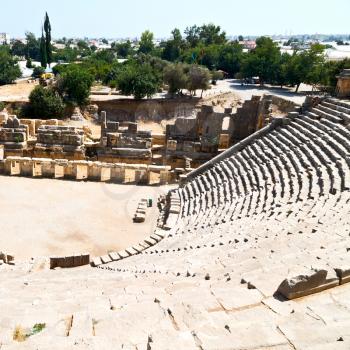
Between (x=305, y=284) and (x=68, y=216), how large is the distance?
41.9 feet

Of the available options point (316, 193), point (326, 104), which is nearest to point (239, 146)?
point (326, 104)

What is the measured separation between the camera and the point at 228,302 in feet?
18.5

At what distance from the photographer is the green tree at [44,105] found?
3294cm

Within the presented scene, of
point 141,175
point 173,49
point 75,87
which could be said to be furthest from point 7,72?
point 141,175

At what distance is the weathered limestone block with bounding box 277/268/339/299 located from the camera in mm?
5434

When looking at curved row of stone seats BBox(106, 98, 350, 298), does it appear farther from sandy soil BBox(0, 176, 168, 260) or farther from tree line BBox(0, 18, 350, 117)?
tree line BBox(0, 18, 350, 117)

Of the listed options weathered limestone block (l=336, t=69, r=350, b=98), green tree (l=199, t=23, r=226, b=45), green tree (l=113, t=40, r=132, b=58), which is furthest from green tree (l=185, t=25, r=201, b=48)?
weathered limestone block (l=336, t=69, r=350, b=98)

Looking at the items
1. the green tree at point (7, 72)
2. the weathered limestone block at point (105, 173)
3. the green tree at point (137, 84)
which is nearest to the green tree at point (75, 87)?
the green tree at point (137, 84)

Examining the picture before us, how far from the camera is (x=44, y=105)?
1297 inches

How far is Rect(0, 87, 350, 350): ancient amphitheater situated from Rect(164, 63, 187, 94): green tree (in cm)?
2361

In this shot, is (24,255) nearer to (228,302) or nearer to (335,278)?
(228,302)

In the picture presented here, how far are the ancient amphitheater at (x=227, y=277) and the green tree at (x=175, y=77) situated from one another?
2361 centimetres

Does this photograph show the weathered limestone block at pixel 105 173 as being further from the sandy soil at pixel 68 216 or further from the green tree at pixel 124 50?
the green tree at pixel 124 50

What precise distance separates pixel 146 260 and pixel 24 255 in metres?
4.62
